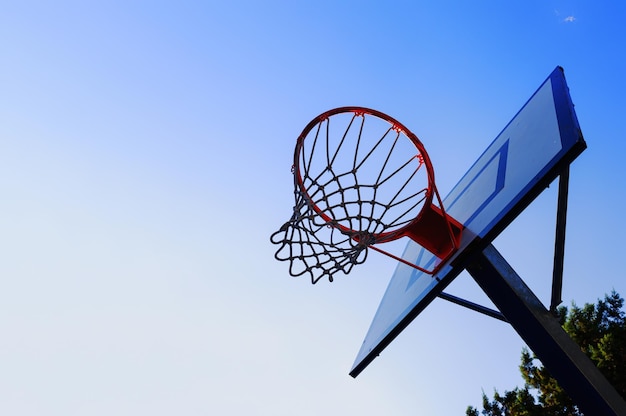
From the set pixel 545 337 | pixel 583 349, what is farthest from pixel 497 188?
pixel 583 349

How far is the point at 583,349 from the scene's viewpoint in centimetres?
760

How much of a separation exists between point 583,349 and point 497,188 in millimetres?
5433

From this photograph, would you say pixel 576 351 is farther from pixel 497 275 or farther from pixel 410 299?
pixel 410 299

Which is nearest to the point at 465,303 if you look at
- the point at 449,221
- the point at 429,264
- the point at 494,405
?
the point at 429,264

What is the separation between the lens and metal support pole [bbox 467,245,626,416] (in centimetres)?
291

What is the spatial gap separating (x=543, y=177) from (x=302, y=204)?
1493mm

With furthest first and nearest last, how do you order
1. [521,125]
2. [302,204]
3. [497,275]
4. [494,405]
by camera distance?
[494,405] → [521,125] → [302,204] → [497,275]

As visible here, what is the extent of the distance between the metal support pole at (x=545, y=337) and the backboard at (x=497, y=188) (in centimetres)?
21

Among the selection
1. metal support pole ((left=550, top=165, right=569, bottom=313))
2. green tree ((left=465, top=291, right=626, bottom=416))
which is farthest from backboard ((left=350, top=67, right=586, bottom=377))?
green tree ((left=465, top=291, right=626, bottom=416))

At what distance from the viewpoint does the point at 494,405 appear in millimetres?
8148

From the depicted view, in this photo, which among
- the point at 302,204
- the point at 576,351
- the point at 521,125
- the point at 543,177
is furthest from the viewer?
the point at 521,125

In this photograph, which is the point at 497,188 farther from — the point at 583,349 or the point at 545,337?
the point at 583,349

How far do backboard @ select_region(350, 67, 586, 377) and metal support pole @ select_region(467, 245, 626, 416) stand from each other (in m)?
0.21

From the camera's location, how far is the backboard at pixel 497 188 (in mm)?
2836
